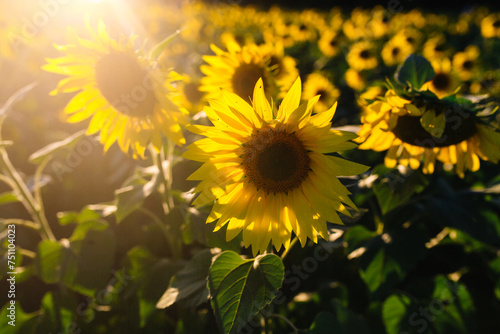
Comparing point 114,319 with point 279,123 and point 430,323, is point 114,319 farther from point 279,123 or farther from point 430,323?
point 430,323

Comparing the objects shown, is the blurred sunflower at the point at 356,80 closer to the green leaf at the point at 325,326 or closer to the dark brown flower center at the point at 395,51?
the dark brown flower center at the point at 395,51

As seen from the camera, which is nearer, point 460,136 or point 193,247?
point 460,136

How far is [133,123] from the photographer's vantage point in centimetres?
179

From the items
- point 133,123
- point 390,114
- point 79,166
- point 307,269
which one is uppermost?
point 133,123

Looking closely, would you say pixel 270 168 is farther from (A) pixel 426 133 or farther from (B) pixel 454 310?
(B) pixel 454 310

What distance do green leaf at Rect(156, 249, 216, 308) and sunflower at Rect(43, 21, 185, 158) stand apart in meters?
0.60

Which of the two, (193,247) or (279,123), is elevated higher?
(279,123)

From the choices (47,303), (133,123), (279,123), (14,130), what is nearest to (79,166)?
(14,130)

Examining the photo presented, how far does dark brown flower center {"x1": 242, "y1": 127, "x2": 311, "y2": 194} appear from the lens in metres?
1.36

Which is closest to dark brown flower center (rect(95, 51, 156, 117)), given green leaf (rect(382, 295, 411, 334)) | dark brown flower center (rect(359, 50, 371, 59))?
green leaf (rect(382, 295, 411, 334))

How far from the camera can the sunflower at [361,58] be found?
16.0ft

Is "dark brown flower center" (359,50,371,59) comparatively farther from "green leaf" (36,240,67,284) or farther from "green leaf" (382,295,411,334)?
"green leaf" (36,240,67,284)

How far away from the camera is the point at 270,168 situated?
4.68 feet

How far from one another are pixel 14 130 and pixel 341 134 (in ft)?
14.6
